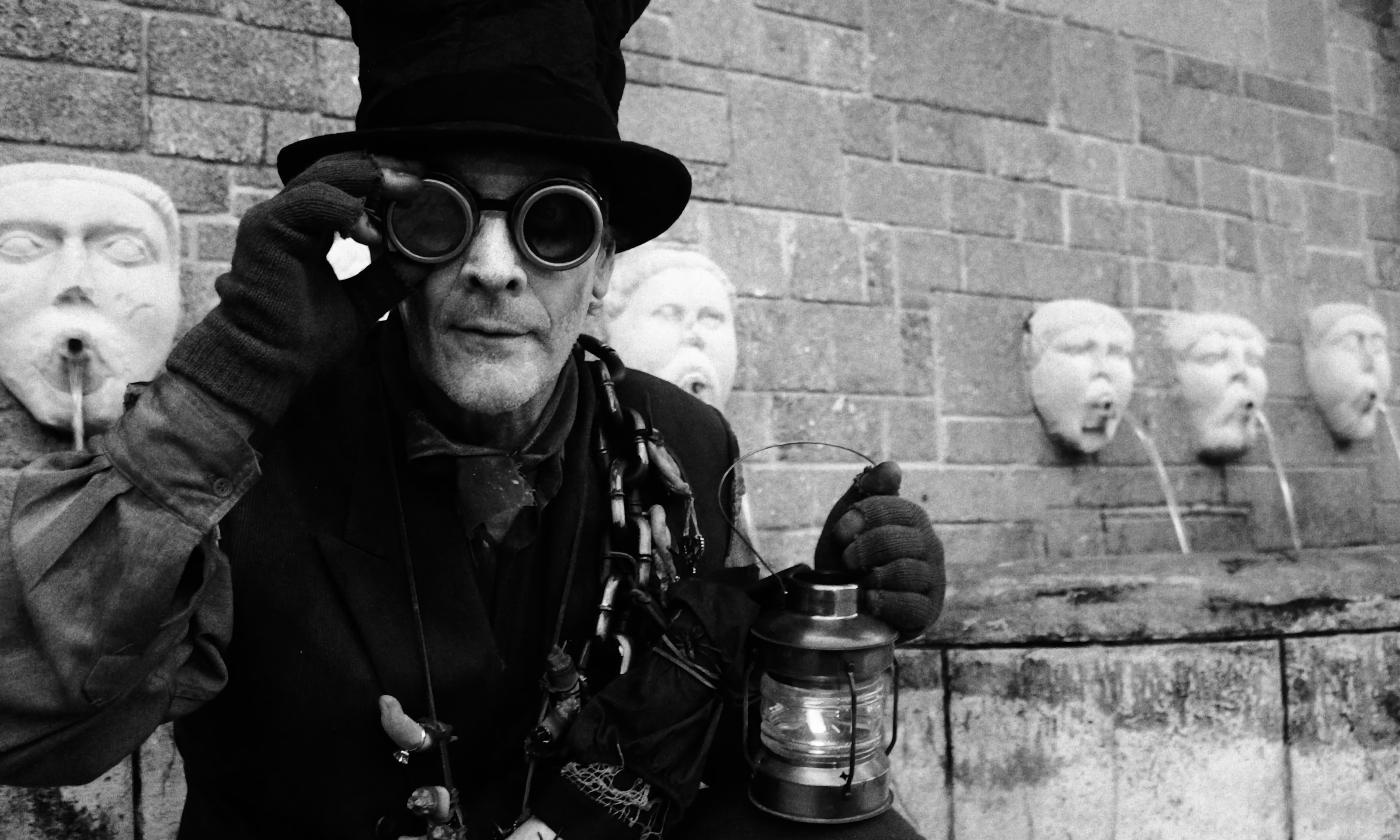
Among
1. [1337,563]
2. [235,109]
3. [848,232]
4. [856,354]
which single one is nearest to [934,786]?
[1337,563]

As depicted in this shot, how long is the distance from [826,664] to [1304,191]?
4.67m

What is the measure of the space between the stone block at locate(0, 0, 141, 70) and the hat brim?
60.5 inches

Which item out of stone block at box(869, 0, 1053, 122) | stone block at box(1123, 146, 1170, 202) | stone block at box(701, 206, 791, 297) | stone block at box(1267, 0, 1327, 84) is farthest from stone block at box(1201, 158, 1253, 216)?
stone block at box(701, 206, 791, 297)

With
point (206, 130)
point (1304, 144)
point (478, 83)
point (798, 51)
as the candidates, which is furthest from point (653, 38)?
point (1304, 144)

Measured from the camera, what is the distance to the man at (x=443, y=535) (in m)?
1.30

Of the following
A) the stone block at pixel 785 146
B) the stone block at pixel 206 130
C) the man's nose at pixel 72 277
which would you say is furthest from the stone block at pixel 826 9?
the man's nose at pixel 72 277

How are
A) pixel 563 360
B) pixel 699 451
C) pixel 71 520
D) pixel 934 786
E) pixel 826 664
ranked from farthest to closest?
pixel 934 786 → pixel 699 451 → pixel 563 360 → pixel 826 664 → pixel 71 520

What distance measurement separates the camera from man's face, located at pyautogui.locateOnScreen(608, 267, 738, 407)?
3205 millimetres

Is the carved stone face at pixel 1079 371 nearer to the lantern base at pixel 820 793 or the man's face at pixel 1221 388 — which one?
the man's face at pixel 1221 388

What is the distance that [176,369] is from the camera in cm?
119

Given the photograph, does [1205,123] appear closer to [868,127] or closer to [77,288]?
[868,127]

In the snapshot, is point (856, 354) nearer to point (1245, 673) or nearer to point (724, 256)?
point (724, 256)

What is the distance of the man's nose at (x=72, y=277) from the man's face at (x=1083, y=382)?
10.6 ft

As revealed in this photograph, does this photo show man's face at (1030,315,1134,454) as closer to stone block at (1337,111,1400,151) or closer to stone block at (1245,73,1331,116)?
stone block at (1245,73,1331,116)
